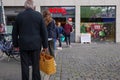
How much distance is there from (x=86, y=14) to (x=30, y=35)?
75.4 ft

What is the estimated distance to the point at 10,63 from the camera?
13195 mm

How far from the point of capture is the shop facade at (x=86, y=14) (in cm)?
3012

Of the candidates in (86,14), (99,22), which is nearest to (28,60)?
(86,14)

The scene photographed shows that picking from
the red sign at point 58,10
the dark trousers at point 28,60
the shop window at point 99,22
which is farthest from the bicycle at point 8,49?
the shop window at point 99,22

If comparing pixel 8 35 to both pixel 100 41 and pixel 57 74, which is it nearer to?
pixel 57 74

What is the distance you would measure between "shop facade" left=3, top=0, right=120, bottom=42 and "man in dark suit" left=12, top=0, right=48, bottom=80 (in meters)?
22.2

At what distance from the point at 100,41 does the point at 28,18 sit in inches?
913

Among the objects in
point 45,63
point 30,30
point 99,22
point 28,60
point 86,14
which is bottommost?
point 45,63

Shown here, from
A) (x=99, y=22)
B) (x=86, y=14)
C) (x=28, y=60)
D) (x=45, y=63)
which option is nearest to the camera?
(x=28, y=60)

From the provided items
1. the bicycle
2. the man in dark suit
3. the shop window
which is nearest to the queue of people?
A: the man in dark suit

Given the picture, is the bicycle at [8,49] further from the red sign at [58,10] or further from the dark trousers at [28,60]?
the red sign at [58,10]

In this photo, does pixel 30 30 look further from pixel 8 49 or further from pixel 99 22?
pixel 99 22

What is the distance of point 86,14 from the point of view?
1201 inches

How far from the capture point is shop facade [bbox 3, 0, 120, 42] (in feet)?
98.8
